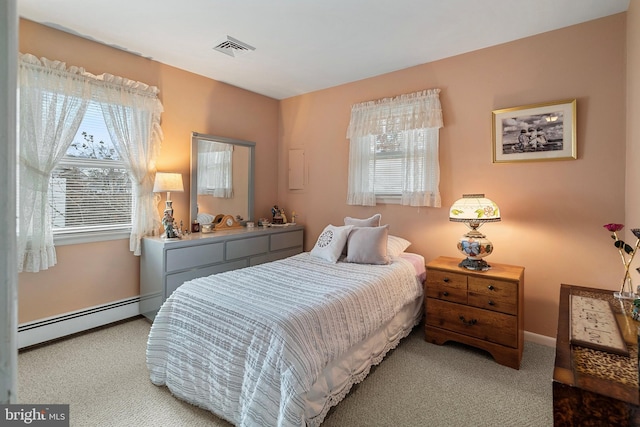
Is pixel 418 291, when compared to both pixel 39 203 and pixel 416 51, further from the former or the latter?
pixel 39 203

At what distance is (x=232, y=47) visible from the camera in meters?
2.91

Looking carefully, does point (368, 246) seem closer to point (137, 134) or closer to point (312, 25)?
point (312, 25)

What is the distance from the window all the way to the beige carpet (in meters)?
1.07

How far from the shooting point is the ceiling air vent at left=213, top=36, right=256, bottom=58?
2787mm

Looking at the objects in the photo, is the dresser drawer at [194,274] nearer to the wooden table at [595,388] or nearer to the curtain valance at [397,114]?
the curtain valance at [397,114]

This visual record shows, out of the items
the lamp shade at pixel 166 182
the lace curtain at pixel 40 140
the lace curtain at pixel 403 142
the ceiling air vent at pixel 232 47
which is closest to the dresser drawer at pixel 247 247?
the lamp shade at pixel 166 182

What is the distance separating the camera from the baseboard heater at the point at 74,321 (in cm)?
252

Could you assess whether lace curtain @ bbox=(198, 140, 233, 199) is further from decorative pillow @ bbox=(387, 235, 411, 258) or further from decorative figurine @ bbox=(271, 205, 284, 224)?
decorative pillow @ bbox=(387, 235, 411, 258)

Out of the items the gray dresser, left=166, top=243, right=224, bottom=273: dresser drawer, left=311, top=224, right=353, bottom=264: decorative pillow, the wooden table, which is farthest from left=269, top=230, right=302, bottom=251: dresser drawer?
the wooden table

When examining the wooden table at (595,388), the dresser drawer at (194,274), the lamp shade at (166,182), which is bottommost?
the dresser drawer at (194,274)

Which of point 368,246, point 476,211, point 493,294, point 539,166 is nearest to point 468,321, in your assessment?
point 493,294

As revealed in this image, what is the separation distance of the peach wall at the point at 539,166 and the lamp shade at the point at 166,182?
2.31m

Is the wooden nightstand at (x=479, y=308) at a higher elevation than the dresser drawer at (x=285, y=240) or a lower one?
lower

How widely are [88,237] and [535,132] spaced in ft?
13.6
